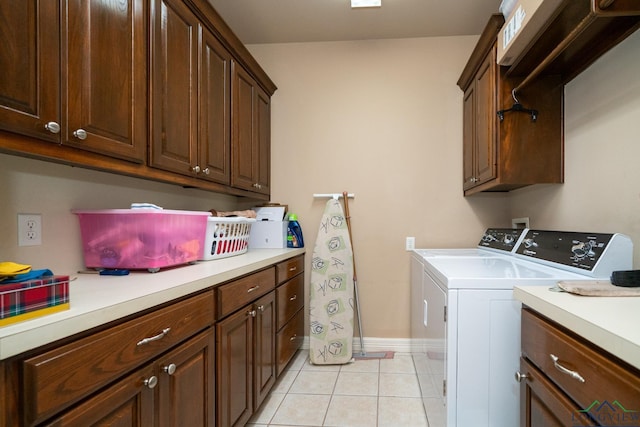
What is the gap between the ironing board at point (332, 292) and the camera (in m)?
Result: 2.54

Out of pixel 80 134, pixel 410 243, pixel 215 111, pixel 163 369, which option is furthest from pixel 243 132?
pixel 163 369

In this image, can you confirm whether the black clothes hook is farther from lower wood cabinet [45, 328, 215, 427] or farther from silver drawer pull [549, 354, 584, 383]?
lower wood cabinet [45, 328, 215, 427]

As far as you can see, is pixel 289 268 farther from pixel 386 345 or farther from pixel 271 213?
pixel 386 345

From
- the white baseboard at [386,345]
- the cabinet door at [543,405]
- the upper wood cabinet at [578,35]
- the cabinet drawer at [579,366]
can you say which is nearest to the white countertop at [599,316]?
the cabinet drawer at [579,366]

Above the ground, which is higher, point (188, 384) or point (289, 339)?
point (188, 384)

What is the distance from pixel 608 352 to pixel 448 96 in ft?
8.07

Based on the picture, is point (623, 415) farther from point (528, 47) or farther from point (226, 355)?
point (528, 47)

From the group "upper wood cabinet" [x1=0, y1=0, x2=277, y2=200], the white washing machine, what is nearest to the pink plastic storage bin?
"upper wood cabinet" [x1=0, y1=0, x2=277, y2=200]

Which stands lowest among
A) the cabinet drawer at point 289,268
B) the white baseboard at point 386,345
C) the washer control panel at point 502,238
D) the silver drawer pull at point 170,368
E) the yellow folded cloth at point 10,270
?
the white baseboard at point 386,345

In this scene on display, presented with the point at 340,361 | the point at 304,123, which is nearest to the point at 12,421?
the point at 340,361

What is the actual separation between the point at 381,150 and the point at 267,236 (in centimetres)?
120

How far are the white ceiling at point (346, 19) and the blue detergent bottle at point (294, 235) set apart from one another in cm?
154

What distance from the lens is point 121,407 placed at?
2.86ft

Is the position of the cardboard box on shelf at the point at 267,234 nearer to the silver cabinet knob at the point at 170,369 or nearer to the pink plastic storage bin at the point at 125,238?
the pink plastic storage bin at the point at 125,238
